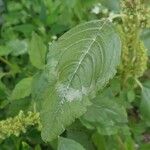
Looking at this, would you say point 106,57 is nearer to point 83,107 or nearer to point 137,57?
point 83,107

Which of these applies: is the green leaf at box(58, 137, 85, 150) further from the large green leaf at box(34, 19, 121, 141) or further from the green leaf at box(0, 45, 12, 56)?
the green leaf at box(0, 45, 12, 56)

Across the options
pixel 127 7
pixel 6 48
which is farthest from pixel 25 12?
pixel 127 7

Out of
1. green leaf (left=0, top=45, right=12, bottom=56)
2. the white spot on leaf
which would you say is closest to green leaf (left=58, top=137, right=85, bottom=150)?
the white spot on leaf

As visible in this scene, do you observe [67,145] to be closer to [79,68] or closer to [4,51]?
[79,68]

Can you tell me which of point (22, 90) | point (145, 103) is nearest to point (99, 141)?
point (145, 103)

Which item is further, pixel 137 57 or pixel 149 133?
pixel 149 133

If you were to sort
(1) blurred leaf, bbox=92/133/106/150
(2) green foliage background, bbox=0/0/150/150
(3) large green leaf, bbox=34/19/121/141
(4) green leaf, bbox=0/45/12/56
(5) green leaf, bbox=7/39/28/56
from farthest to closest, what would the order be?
1. (5) green leaf, bbox=7/39/28/56
2. (4) green leaf, bbox=0/45/12/56
3. (1) blurred leaf, bbox=92/133/106/150
4. (2) green foliage background, bbox=0/0/150/150
5. (3) large green leaf, bbox=34/19/121/141

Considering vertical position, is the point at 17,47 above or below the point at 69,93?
below
